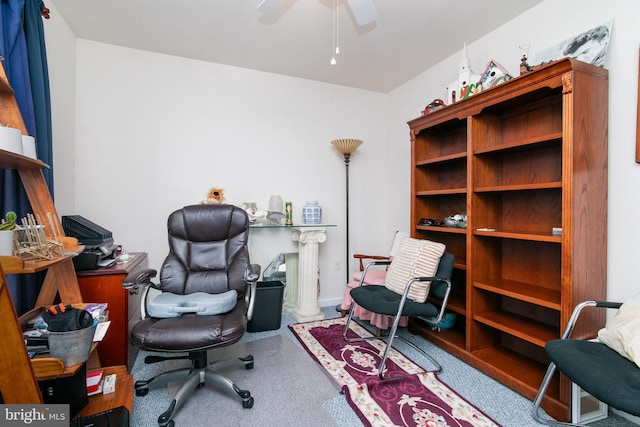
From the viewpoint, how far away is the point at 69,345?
1.12 meters

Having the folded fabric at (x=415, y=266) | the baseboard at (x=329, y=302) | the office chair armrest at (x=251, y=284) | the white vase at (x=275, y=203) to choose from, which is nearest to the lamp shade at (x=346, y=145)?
the white vase at (x=275, y=203)

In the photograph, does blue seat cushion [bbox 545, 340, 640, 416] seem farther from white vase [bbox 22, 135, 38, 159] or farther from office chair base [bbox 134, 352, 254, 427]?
white vase [bbox 22, 135, 38, 159]

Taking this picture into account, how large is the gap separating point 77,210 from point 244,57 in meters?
1.97

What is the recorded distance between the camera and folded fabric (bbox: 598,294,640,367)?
Answer: 4.01ft

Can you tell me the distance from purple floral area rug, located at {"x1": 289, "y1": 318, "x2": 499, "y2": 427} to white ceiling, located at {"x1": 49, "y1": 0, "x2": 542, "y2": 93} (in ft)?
8.12

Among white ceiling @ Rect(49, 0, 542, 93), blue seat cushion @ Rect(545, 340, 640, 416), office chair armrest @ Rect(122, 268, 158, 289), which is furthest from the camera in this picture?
white ceiling @ Rect(49, 0, 542, 93)

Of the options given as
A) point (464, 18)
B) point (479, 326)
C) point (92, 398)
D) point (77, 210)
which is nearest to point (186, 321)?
point (92, 398)

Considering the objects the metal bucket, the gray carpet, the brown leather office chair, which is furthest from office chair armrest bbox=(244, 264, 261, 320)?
the metal bucket

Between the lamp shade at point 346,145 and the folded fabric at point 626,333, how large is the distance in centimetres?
237

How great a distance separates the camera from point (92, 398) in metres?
1.44

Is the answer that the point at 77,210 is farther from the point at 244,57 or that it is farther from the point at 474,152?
the point at 474,152

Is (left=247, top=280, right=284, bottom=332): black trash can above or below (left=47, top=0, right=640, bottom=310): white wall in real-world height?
below

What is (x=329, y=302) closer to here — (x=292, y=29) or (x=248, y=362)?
(x=248, y=362)

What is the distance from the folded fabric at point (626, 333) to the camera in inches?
48.2
